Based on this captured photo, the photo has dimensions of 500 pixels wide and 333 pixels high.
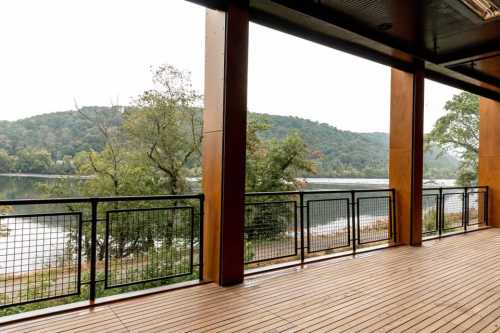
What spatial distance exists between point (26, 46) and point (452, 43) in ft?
47.1

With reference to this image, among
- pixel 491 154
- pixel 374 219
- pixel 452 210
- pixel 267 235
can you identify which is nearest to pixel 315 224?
pixel 267 235

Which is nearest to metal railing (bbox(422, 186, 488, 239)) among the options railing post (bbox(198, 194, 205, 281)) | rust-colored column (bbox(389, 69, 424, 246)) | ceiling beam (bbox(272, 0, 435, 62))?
rust-colored column (bbox(389, 69, 424, 246))

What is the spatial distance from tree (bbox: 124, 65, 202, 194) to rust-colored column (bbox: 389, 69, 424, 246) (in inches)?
240

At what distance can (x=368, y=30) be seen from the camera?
433 cm

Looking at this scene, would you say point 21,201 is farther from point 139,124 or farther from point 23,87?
point 23,87

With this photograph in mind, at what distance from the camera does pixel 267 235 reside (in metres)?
4.08

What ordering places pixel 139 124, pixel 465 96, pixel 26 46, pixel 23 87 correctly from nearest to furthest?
1. pixel 139 124
2. pixel 23 87
3. pixel 26 46
4. pixel 465 96

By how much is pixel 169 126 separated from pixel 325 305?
805 cm

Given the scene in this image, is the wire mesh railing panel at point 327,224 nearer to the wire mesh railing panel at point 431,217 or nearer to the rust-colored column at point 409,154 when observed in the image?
the rust-colored column at point 409,154

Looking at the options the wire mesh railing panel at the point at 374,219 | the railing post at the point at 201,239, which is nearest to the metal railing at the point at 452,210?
the wire mesh railing panel at the point at 374,219

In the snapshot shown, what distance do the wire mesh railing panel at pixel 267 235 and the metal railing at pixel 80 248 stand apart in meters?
0.76

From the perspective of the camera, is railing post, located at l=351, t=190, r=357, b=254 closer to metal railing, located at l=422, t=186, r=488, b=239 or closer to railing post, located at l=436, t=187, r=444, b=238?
metal railing, located at l=422, t=186, r=488, b=239

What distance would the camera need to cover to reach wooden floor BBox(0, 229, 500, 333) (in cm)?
240

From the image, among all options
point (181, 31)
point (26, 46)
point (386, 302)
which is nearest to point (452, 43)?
point (386, 302)
